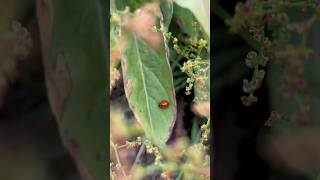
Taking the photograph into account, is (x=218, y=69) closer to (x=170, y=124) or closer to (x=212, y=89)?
(x=212, y=89)

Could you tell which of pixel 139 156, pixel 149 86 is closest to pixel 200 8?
pixel 149 86

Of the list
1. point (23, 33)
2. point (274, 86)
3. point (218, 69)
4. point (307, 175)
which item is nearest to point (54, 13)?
point (23, 33)

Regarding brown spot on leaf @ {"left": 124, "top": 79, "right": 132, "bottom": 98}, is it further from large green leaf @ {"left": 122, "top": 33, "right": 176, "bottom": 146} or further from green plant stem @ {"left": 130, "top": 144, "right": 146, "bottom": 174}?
green plant stem @ {"left": 130, "top": 144, "right": 146, "bottom": 174}

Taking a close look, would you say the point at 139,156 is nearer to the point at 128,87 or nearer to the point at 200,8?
the point at 128,87

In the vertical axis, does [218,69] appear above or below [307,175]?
above

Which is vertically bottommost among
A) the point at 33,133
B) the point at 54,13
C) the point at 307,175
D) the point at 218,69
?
the point at 307,175

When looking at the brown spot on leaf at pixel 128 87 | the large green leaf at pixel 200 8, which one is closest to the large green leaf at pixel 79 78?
the brown spot on leaf at pixel 128 87

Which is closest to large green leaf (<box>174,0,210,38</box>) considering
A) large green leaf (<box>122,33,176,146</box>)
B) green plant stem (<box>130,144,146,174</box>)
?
large green leaf (<box>122,33,176,146</box>)
